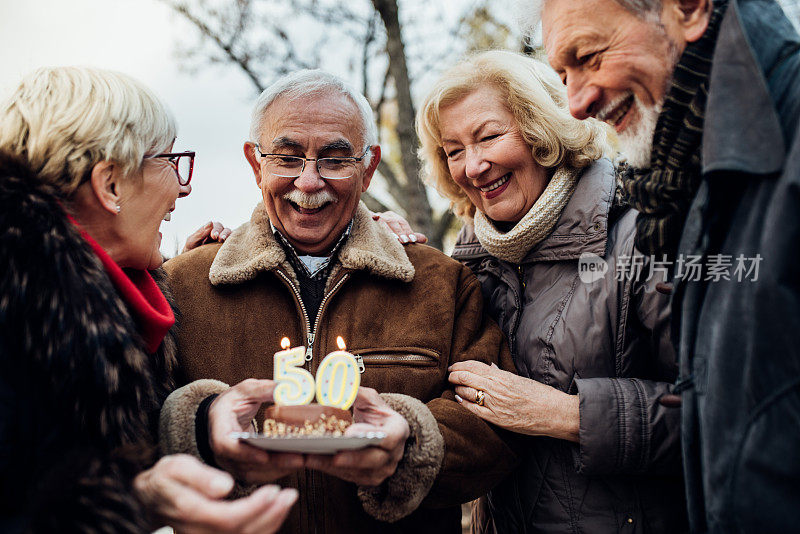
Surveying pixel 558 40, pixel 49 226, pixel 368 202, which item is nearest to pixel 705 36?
pixel 558 40

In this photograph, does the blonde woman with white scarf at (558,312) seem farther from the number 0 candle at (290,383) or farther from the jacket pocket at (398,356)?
the number 0 candle at (290,383)

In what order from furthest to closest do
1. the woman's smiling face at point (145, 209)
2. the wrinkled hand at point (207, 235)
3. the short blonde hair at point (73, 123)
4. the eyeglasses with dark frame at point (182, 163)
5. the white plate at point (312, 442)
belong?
the wrinkled hand at point (207, 235)
the eyeglasses with dark frame at point (182, 163)
the woman's smiling face at point (145, 209)
the short blonde hair at point (73, 123)
the white plate at point (312, 442)

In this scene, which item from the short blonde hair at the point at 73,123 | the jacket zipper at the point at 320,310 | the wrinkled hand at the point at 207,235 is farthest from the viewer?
the wrinkled hand at the point at 207,235

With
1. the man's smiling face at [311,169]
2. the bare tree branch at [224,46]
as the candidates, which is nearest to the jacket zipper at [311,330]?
the man's smiling face at [311,169]

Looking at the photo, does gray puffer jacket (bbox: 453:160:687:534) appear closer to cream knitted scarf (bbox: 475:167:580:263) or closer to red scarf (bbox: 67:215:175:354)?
cream knitted scarf (bbox: 475:167:580:263)

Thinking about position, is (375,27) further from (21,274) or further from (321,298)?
(21,274)

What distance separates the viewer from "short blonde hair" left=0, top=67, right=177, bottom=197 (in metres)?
2.09

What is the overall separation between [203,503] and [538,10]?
2357 millimetres

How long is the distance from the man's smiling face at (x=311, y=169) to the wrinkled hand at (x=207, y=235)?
1.18 feet

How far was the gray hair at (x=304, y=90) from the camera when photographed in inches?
128

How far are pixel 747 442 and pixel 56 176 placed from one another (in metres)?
2.35

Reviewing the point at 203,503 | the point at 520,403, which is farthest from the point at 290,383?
the point at 520,403

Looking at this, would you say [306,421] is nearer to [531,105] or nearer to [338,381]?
[338,381]

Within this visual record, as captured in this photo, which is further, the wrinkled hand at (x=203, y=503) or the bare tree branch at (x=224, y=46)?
the bare tree branch at (x=224, y=46)
